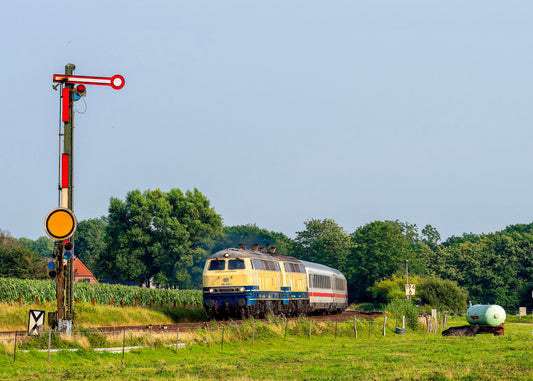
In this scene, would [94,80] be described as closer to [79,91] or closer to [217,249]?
[79,91]

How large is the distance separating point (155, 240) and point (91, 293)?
187 ft

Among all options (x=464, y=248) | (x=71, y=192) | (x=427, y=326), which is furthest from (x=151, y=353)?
(x=464, y=248)

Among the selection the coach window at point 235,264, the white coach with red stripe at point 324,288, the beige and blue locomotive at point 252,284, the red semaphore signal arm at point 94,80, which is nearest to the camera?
the red semaphore signal arm at point 94,80

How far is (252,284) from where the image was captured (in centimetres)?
3956

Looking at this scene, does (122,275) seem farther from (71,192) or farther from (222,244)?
(71,192)

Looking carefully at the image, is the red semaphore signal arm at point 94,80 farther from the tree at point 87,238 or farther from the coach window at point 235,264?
the tree at point 87,238

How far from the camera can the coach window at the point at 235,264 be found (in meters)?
39.6

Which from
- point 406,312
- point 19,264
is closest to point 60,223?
point 406,312

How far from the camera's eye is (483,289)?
113 m

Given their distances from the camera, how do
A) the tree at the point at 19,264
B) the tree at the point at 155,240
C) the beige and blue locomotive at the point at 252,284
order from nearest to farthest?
the beige and blue locomotive at the point at 252,284, the tree at the point at 19,264, the tree at the point at 155,240

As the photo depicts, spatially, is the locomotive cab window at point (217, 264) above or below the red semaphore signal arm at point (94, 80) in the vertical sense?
below

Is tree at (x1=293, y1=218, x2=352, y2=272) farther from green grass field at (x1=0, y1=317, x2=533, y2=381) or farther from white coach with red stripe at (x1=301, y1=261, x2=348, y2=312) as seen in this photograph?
green grass field at (x1=0, y1=317, x2=533, y2=381)

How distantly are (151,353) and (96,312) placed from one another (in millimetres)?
12993

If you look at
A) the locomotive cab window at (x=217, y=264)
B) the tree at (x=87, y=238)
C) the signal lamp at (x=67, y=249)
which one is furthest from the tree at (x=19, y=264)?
the tree at (x=87, y=238)
